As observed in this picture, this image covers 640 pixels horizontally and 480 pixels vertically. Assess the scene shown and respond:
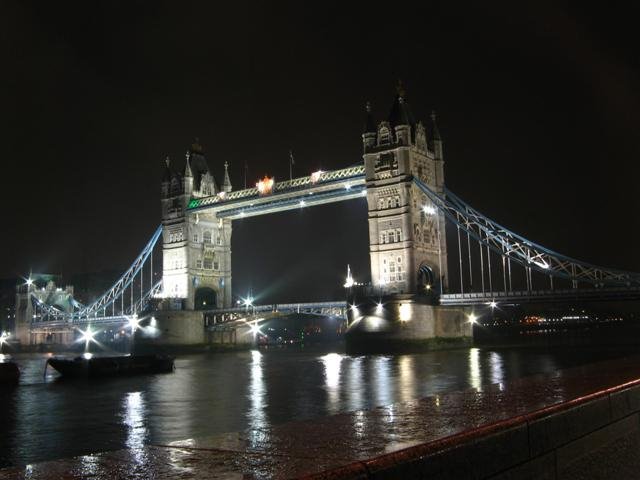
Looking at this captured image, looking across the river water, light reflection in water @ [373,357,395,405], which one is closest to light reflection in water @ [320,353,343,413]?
the river water

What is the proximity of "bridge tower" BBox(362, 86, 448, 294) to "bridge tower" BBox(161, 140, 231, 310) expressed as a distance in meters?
17.9

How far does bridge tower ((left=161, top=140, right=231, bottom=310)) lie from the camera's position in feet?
208

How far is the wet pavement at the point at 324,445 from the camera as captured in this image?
2709mm

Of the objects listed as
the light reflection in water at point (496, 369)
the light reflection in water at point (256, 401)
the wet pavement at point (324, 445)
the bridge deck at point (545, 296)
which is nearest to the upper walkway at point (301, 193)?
the bridge deck at point (545, 296)

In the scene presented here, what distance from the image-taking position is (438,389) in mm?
24219

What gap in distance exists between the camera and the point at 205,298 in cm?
6662

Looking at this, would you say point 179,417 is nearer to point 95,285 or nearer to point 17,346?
point 17,346

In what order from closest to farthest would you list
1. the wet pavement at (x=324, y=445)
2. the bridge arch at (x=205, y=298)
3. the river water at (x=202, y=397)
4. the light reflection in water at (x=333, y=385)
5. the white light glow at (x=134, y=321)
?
1. the wet pavement at (x=324, y=445)
2. the river water at (x=202, y=397)
3. the light reflection in water at (x=333, y=385)
4. the white light glow at (x=134, y=321)
5. the bridge arch at (x=205, y=298)

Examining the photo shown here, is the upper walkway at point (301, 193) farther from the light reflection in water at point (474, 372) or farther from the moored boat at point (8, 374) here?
the moored boat at point (8, 374)

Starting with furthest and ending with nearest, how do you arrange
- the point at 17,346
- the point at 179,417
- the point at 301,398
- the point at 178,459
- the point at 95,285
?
the point at 95,285 → the point at 17,346 → the point at 301,398 → the point at 179,417 → the point at 178,459

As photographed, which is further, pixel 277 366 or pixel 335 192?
pixel 335 192

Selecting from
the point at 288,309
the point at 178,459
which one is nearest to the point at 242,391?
the point at 178,459

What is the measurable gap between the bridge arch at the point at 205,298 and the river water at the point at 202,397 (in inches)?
927

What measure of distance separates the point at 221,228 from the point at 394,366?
3396cm
